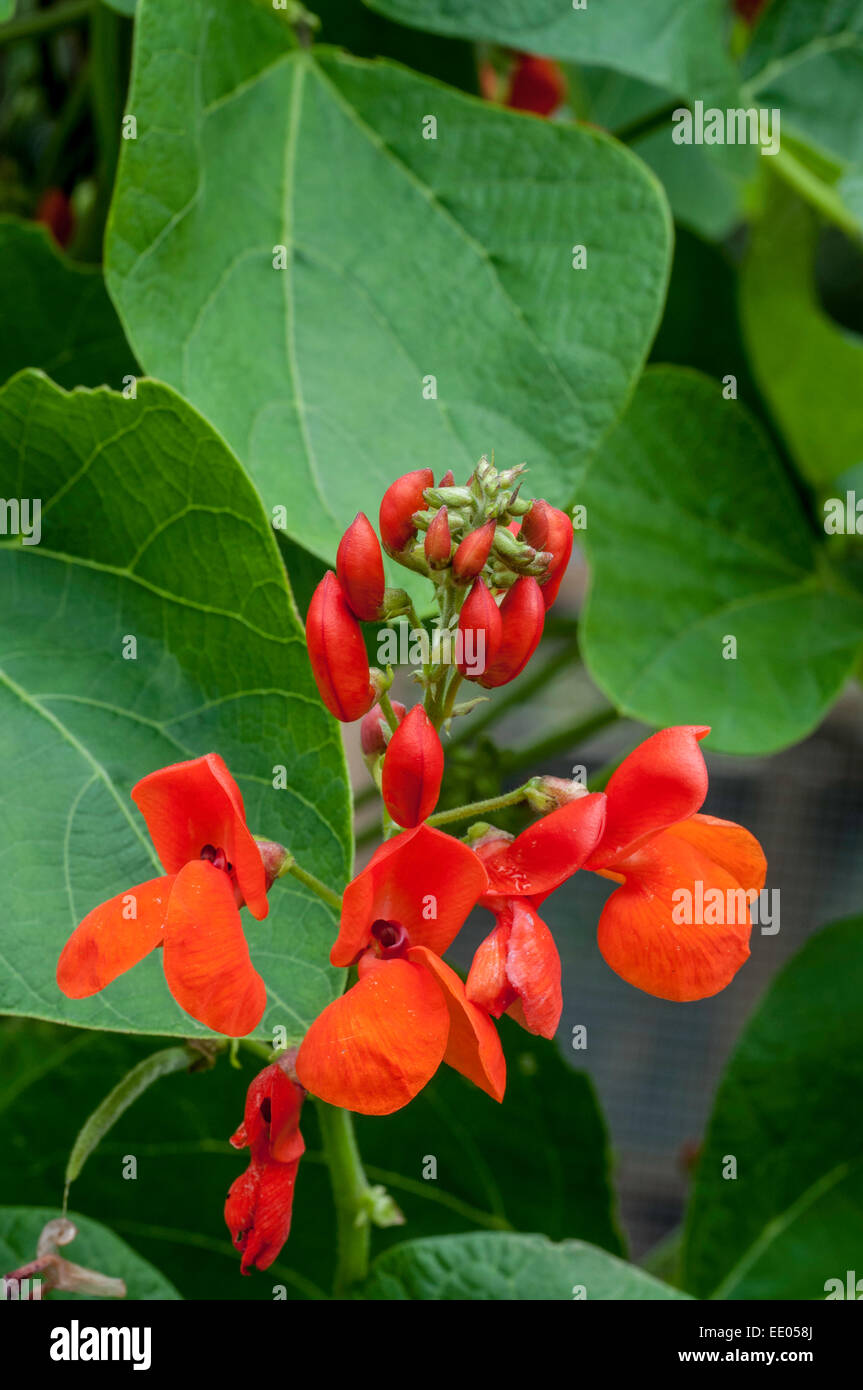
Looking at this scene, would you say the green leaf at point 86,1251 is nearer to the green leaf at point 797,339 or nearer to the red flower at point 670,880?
the red flower at point 670,880

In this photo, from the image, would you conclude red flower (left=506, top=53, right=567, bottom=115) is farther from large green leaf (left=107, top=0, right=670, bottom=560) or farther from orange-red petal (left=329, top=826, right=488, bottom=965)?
orange-red petal (left=329, top=826, right=488, bottom=965)

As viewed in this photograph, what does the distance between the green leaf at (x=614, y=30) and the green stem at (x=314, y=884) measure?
57 centimetres

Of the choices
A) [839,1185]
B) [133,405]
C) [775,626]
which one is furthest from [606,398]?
[839,1185]

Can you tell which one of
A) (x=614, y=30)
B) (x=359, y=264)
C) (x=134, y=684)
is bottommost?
(x=134, y=684)

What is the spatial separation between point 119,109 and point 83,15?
0.11 m

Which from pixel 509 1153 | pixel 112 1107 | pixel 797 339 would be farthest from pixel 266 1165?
pixel 797 339

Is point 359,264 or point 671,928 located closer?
point 671,928

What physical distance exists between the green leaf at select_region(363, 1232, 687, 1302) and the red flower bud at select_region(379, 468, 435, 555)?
0.39 m

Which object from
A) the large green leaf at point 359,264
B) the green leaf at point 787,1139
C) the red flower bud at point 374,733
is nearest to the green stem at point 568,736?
the green leaf at point 787,1139

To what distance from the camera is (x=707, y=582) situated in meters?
0.96

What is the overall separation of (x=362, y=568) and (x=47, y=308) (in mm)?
458

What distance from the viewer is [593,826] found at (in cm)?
42

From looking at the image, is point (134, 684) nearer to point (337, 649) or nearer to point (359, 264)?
point (337, 649)
